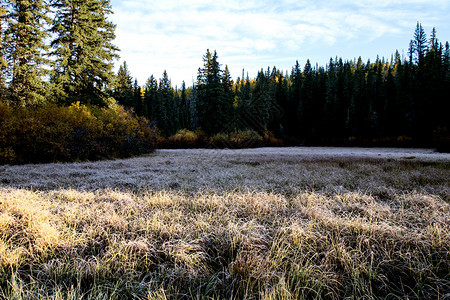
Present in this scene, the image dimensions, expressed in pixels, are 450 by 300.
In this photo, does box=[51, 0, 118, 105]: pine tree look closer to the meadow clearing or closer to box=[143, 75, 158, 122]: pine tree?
the meadow clearing

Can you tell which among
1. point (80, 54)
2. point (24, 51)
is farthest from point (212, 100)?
point (24, 51)

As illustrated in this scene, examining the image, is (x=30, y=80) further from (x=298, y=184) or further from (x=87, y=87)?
(x=298, y=184)

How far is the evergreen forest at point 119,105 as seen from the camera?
10.9 m

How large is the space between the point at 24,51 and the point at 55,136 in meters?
7.72

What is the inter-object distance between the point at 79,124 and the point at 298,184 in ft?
36.0

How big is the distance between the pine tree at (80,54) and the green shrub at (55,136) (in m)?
6.27

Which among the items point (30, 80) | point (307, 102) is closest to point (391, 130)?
point (307, 102)

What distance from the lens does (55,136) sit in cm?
1009

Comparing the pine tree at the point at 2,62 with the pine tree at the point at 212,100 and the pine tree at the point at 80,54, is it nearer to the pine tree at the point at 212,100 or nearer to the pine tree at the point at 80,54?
the pine tree at the point at 80,54

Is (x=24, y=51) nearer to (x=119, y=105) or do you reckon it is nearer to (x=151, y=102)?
(x=119, y=105)

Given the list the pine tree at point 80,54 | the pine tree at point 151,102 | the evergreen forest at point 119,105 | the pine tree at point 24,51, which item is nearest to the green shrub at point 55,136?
the evergreen forest at point 119,105

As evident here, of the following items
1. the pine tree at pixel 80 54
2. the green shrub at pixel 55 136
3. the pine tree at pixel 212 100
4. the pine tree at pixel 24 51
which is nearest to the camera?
the green shrub at pixel 55 136

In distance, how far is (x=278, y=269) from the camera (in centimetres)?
194

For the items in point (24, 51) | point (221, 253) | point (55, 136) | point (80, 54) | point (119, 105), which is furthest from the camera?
point (119, 105)
